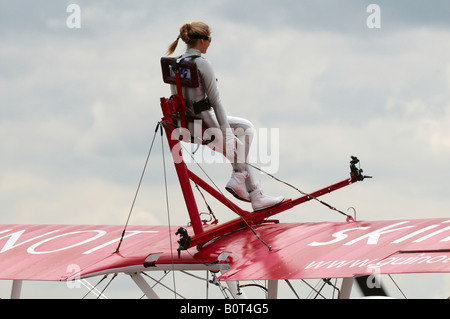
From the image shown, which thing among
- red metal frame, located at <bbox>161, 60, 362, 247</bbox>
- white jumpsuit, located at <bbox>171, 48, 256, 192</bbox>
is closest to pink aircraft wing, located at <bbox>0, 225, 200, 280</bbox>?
red metal frame, located at <bbox>161, 60, 362, 247</bbox>

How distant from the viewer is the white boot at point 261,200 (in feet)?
38.6

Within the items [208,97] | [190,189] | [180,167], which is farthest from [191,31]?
[190,189]

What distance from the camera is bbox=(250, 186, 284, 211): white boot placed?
38.6 ft

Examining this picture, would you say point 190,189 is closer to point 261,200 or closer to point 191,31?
point 261,200

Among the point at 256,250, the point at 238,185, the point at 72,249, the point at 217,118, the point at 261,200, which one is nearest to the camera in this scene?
the point at 256,250

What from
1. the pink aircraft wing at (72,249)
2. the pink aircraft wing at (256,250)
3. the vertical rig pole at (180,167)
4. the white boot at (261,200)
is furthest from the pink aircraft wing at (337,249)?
the pink aircraft wing at (72,249)

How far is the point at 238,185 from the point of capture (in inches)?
456

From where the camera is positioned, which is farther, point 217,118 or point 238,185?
point 238,185

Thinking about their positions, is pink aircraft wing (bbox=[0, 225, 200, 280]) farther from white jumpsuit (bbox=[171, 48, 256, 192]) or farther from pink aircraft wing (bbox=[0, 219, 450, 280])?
white jumpsuit (bbox=[171, 48, 256, 192])

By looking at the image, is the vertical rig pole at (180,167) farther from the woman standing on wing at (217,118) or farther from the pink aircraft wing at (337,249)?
the pink aircraft wing at (337,249)

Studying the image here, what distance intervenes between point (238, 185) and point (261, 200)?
44cm
